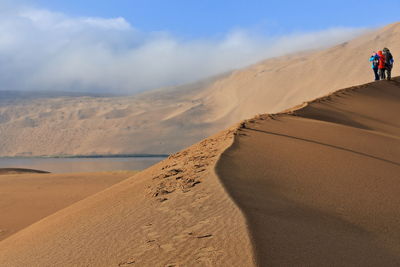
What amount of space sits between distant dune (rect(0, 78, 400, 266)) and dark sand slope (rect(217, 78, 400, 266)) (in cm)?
1

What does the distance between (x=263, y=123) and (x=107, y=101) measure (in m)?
73.6

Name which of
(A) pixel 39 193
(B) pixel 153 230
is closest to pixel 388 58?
(A) pixel 39 193

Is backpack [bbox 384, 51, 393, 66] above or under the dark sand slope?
above

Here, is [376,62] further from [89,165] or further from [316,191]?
[89,165]

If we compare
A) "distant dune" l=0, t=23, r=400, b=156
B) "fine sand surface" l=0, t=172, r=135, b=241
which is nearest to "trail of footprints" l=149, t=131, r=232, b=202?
"fine sand surface" l=0, t=172, r=135, b=241

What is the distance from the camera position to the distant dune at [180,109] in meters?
57.9

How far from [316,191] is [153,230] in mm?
1990

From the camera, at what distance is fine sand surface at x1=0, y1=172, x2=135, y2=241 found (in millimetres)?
10133

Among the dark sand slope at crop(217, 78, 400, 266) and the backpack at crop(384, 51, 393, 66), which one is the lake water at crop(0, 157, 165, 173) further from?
the dark sand slope at crop(217, 78, 400, 266)

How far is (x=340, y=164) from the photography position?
7184 mm

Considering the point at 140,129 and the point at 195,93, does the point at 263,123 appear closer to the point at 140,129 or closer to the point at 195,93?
the point at 140,129

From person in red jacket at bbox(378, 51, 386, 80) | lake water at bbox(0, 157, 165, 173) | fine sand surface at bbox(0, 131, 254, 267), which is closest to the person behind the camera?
fine sand surface at bbox(0, 131, 254, 267)

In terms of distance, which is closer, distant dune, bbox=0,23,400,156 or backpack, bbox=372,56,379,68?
backpack, bbox=372,56,379,68

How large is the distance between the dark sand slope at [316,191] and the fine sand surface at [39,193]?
4343 millimetres
